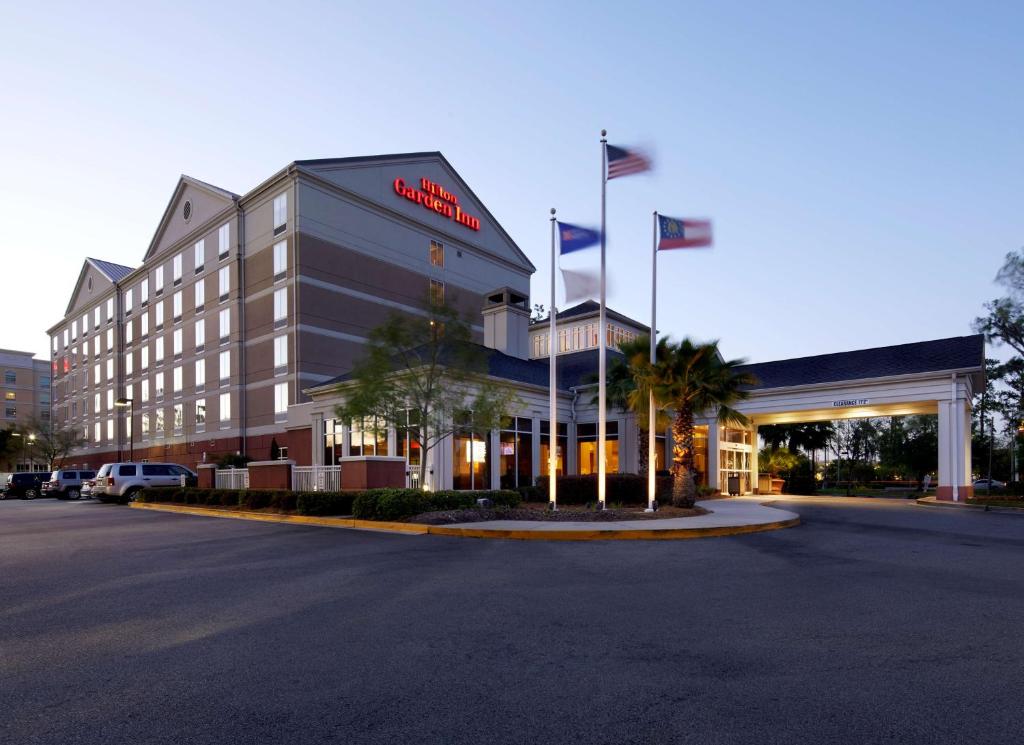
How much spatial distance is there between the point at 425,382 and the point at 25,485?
37.2 meters

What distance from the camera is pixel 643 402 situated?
22.8 meters

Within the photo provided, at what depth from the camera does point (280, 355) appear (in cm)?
3891

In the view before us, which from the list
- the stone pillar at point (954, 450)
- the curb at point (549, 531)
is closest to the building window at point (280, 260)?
the curb at point (549, 531)

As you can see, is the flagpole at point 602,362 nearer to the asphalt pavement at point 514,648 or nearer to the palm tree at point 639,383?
the palm tree at point 639,383

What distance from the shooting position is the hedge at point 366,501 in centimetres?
1739

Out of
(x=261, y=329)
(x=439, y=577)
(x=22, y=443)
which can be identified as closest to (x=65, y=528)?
(x=439, y=577)

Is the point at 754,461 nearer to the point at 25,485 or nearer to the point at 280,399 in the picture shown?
the point at 280,399

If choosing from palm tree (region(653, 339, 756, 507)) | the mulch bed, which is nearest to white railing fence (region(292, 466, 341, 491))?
the mulch bed

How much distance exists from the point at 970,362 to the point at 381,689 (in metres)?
29.5

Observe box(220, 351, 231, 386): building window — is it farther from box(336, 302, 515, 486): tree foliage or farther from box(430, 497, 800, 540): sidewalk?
box(430, 497, 800, 540): sidewalk

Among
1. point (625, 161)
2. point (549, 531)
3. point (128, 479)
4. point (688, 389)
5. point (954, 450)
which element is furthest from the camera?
point (128, 479)

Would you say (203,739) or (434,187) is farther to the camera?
(434,187)

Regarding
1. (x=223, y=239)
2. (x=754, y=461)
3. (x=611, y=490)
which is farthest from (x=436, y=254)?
(x=611, y=490)

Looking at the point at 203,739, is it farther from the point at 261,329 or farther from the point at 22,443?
the point at 22,443
